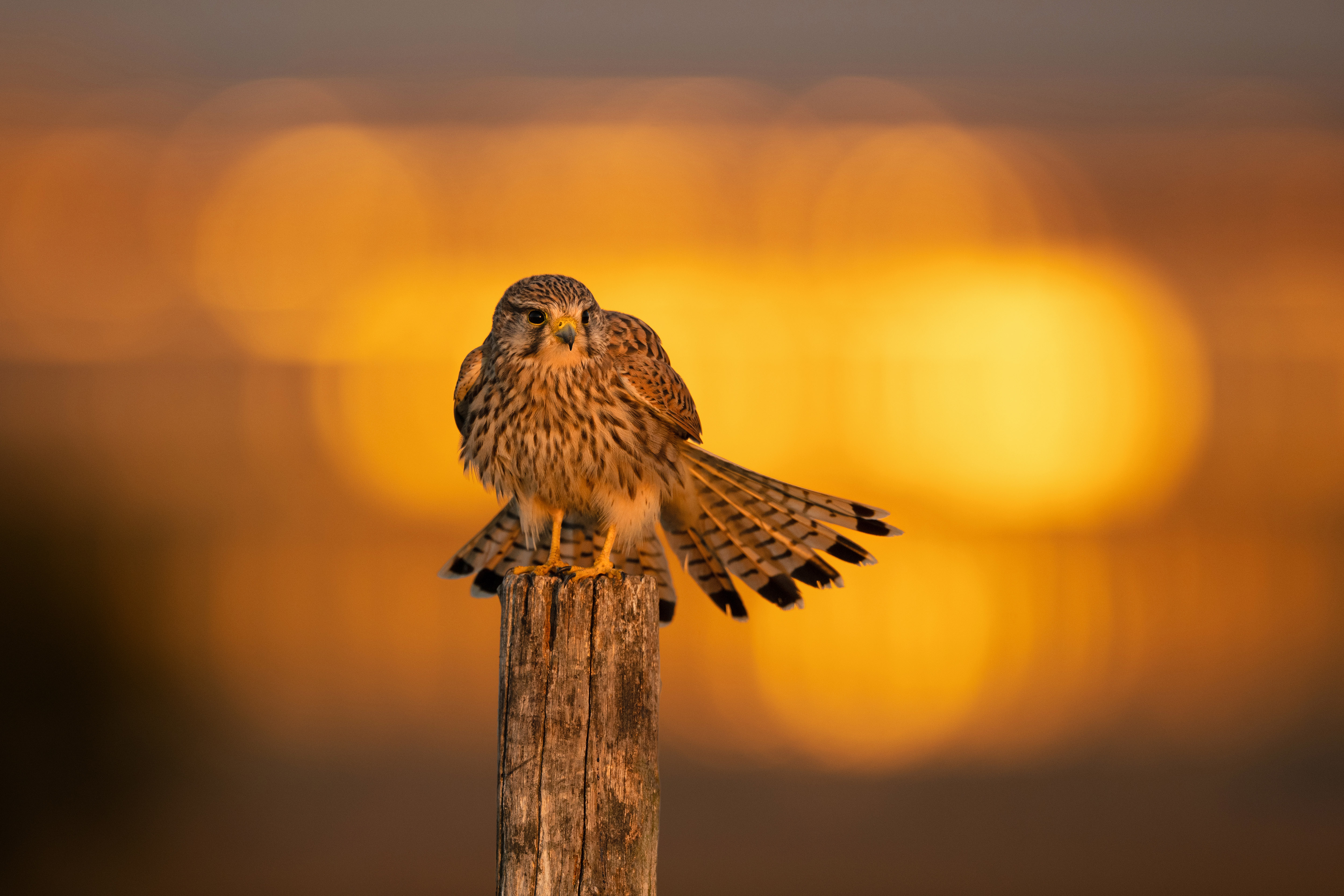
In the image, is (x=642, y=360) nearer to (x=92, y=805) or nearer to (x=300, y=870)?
(x=300, y=870)

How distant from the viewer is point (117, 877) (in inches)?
448

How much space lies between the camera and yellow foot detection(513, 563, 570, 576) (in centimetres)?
318

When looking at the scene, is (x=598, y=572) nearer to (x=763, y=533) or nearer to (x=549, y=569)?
(x=549, y=569)

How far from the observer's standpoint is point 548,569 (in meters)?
3.45

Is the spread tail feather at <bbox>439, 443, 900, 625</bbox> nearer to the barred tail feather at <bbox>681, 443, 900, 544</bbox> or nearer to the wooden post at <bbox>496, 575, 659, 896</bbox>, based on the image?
the barred tail feather at <bbox>681, 443, 900, 544</bbox>

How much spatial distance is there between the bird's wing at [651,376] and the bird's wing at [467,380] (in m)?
0.41

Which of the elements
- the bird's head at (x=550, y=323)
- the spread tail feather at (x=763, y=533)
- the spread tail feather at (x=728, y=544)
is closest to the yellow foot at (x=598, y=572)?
the spread tail feather at (x=728, y=544)

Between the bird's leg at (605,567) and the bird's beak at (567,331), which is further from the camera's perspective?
the bird's beak at (567,331)

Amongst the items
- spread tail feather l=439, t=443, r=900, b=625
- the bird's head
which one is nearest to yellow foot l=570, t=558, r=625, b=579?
spread tail feather l=439, t=443, r=900, b=625

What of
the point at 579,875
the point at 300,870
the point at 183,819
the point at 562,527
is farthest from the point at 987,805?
the point at 579,875

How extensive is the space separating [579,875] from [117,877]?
10591 millimetres

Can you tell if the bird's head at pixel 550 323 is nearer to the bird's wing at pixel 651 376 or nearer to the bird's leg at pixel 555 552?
the bird's wing at pixel 651 376

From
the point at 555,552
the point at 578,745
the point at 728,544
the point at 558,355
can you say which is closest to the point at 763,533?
the point at 728,544

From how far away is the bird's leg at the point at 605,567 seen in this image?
280 centimetres
